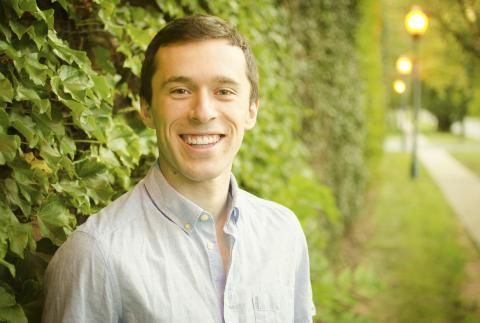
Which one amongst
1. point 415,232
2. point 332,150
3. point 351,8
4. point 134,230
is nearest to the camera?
point 134,230

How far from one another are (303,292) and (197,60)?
93 centimetres

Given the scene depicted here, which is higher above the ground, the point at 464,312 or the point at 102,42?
the point at 102,42

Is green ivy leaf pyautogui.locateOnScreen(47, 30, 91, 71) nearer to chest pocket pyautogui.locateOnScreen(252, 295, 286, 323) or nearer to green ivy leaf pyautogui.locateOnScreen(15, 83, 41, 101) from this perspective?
green ivy leaf pyautogui.locateOnScreen(15, 83, 41, 101)

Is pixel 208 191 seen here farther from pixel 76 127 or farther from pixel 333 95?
pixel 333 95

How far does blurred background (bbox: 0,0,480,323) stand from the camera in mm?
1718

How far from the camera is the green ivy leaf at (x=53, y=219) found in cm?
178

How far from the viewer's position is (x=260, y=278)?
186 centimetres

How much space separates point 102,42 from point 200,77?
0.71 meters

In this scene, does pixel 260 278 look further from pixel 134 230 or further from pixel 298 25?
pixel 298 25

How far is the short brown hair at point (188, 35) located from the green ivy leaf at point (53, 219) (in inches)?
17.1

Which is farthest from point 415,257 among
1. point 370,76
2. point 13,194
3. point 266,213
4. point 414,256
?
point 13,194

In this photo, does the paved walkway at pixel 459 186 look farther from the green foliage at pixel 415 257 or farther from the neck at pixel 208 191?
the neck at pixel 208 191

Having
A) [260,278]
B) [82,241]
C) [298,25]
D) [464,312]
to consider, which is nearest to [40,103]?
[82,241]

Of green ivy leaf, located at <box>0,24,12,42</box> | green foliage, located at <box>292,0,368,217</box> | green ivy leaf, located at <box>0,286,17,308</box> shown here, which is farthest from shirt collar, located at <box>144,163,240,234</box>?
green foliage, located at <box>292,0,368,217</box>
